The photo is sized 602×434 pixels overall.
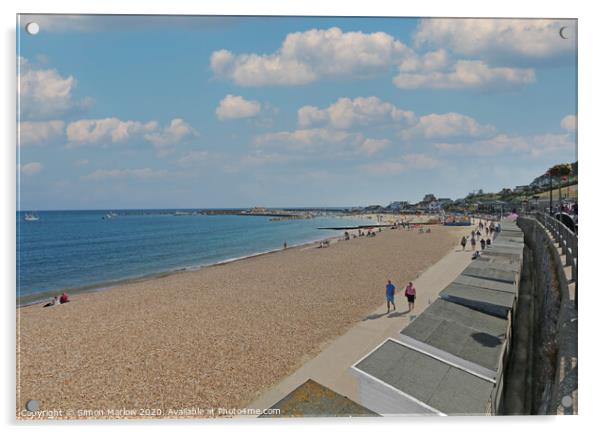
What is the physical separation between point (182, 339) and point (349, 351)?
197 inches

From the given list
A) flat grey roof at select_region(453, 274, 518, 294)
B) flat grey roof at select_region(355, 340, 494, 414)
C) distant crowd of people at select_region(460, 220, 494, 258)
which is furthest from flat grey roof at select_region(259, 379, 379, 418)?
distant crowd of people at select_region(460, 220, 494, 258)

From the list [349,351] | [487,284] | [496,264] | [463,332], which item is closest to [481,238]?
[496,264]

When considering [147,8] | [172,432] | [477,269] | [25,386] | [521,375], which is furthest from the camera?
[477,269]

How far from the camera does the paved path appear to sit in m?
5.71

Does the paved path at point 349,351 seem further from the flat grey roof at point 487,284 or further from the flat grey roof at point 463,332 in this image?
the flat grey roof at point 487,284

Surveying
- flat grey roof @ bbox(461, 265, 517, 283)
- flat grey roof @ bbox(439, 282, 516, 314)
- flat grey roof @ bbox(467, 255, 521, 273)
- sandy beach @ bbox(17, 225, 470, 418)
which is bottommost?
sandy beach @ bbox(17, 225, 470, 418)

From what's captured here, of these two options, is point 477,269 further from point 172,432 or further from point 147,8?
point 147,8

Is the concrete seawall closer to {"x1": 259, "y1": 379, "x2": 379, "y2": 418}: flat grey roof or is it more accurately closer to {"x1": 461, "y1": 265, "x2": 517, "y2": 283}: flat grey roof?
{"x1": 461, "y1": 265, "x2": 517, "y2": 283}: flat grey roof

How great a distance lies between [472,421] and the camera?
13.6ft

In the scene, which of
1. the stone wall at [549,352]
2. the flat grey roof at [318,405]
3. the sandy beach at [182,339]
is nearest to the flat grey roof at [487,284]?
the stone wall at [549,352]

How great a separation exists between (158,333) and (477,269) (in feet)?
35.7

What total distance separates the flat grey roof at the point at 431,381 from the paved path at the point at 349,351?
1116 millimetres

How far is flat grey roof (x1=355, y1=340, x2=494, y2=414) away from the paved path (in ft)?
3.66
